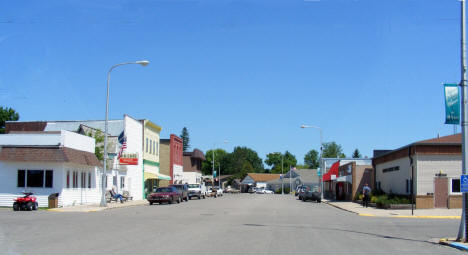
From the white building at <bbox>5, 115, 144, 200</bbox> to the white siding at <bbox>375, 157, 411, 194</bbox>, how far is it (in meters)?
21.3

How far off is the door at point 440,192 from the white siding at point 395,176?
2175 mm

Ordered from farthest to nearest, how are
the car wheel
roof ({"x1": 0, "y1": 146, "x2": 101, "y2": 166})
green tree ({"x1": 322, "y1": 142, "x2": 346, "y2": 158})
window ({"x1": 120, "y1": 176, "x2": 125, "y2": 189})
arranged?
green tree ({"x1": 322, "y1": 142, "x2": 346, "y2": 158})
window ({"x1": 120, "y1": 176, "x2": 125, "y2": 189})
roof ({"x1": 0, "y1": 146, "x2": 101, "y2": 166})
the car wheel

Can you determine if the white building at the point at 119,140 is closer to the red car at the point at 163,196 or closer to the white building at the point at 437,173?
the red car at the point at 163,196

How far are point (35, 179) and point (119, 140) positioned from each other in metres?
11.9

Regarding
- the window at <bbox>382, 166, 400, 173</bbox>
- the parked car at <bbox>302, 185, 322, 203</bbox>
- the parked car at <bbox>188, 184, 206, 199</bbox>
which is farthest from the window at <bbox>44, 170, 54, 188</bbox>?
the parked car at <bbox>302, 185, 322, 203</bbox>

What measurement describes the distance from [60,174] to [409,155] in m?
22.7

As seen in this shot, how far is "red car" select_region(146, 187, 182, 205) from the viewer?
130 ft

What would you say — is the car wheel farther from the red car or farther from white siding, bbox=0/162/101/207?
the red car

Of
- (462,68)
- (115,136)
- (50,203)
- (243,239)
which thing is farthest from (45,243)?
(115,136)

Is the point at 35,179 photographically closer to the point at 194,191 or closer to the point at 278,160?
the point at 194,191

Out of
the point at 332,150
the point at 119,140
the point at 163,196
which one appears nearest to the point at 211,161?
the point at 332,150

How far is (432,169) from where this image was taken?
32.2 m

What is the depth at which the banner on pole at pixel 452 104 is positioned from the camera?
15328 millimetres

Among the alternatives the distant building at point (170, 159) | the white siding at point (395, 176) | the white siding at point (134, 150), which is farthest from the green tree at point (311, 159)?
the white siding at point (395, 176)
